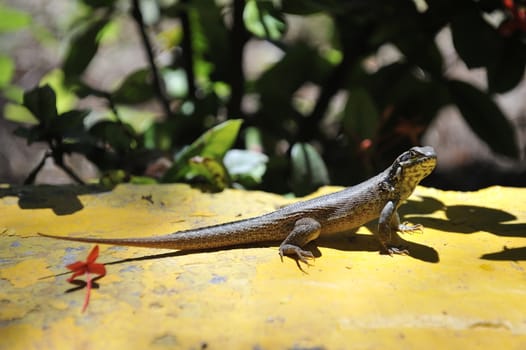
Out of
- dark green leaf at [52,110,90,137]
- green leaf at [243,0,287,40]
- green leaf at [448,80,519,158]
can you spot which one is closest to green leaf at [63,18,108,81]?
dark green leaf at [52,110,90,137]

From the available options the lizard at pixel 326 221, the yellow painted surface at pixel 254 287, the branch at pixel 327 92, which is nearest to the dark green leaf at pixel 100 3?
the yellow painted surface at pixel 254 287

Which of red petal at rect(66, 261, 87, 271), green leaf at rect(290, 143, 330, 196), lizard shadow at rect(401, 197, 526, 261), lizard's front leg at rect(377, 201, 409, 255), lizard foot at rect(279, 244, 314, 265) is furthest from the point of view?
green leaf at rect(290, 143, 330, 196)

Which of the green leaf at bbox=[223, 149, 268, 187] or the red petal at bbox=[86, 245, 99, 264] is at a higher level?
the green leaf at bbox=[223, 149, 268, 187]

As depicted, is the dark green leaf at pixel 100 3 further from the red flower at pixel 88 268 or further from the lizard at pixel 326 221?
the red flower at pixel 88 268

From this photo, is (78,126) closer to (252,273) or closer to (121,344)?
(252,273)

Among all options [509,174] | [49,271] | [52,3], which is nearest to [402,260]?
[49,271]

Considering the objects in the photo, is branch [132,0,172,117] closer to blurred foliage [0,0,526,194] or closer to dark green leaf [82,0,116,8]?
blurred foliage [0,0,526,194]

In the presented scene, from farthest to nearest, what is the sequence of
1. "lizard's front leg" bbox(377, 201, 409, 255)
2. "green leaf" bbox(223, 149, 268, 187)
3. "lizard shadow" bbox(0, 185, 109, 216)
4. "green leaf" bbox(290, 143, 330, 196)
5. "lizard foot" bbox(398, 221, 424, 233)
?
"green leaf" bbox(223, 149, 268, 187) < "green leaf" bbox(290, 143, 330, 196) < "lizard shadow" bbox(0, 185, 109, 216) < "lizard foot" bbox(398, 221, 424, 233) < "lizard's front leg" bbox(377, 201, 409, 255)

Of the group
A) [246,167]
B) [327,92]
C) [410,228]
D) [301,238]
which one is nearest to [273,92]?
[327,92]
